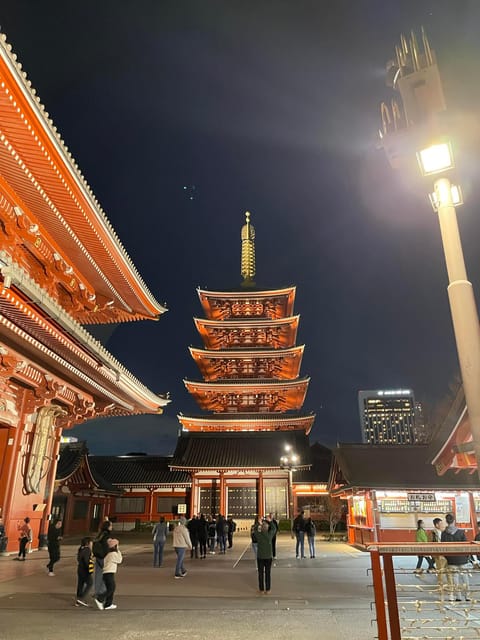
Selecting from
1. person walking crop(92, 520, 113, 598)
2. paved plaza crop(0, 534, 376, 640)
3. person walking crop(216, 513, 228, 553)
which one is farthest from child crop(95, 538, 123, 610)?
person walking crop(216, 513, 228, 553)

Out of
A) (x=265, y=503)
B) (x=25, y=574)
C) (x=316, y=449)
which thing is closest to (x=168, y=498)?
(x=265, y=503)

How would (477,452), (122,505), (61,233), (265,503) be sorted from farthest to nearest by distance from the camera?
(122,505)
(265,503)
(61,233)
(477,452)

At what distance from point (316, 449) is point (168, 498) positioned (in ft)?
54.3

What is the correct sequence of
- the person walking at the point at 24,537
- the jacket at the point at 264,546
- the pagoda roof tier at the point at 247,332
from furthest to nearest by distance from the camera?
the pagoda roof tier at the point at 247,332 → the person walking at the point at 24,537 → the jacket at the point at 264,546

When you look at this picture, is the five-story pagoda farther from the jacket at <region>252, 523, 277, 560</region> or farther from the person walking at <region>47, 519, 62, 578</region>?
the jacket at <region>252, 523, 277, 560</region>

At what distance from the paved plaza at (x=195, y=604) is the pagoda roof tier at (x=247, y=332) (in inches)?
998

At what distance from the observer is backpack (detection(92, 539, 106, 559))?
330 inches

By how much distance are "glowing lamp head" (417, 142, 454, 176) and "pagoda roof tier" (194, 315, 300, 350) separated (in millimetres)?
34055

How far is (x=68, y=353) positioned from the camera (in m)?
13.1

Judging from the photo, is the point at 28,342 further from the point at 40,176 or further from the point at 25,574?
the point at 25,574

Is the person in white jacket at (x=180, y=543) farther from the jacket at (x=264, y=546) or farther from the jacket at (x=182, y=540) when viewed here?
the jacket at (x=264, y=546)

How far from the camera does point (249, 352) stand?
36.9m

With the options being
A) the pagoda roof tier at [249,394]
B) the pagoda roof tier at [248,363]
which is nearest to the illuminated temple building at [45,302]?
the pagoda roof tier at [249,394]

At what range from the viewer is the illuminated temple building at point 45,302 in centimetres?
995
